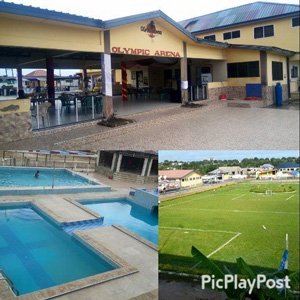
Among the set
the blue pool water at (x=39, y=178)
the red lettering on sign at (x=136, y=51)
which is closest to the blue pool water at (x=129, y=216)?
the blue pool water at (x=39, y=178)

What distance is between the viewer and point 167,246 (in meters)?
3.09

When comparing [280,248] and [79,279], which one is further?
[280,248]

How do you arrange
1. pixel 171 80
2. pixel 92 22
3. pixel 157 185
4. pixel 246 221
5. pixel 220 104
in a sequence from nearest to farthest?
pixel 157 185, pixel 220 104, pixel 92 22, pixel 246 221, pixel 171 80

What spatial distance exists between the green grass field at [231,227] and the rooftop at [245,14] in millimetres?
1359

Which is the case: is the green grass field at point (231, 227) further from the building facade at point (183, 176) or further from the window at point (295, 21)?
the window at point (295, 21)

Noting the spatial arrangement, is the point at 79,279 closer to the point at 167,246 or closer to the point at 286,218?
the point at 167,246

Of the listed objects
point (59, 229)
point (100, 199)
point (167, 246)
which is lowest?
point (167, 246)

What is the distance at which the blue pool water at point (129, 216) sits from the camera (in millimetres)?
2830

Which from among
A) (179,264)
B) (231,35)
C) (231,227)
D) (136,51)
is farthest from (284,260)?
(136,51)

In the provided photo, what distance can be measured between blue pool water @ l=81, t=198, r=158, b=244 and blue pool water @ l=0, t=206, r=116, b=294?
29cm

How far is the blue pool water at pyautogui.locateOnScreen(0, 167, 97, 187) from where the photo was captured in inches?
105

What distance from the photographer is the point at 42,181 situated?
2797 mm

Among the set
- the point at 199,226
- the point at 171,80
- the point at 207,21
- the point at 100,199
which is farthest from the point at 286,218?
the point at 171,80

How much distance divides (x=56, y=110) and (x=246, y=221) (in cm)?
212
